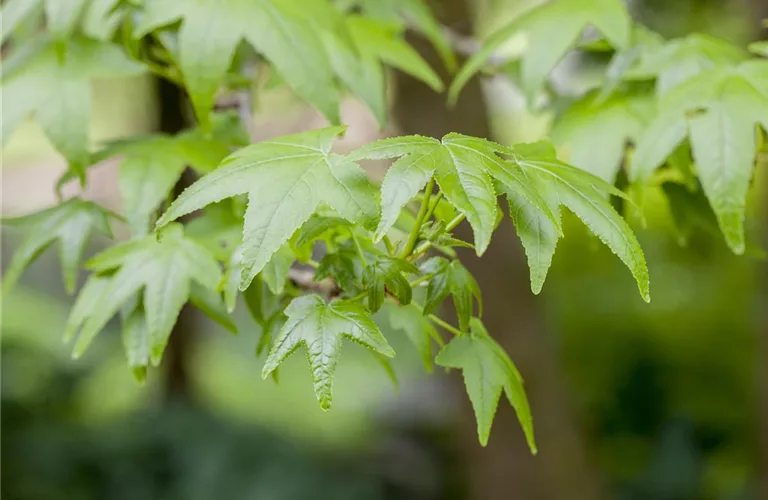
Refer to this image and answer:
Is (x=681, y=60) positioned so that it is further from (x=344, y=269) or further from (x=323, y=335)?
(x=323, y=335)

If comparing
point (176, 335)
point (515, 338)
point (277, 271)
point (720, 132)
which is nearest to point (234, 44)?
point (277, 271)

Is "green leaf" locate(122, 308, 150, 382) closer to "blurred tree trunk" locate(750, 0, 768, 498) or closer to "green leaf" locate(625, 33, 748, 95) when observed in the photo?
"green leaf" locate(625, 33, 748, 95)

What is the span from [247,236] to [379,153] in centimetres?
13

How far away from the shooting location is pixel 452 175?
65 cm

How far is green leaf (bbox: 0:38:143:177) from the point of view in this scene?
1.00m

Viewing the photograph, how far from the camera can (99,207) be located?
3.57 ft

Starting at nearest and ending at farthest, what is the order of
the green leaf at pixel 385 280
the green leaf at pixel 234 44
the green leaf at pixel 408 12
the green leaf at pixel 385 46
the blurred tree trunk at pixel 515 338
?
1. the green leaf at pixel 385 280
2. the green leaf at pixel 234 44
3. the green leaf at pixel 385 46
4. the green leaf at pixel 408 12
5. the blurred tree trunk at pixel 515 338

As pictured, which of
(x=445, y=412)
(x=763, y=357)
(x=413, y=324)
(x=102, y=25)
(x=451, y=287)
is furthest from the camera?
(x=445, y=412)

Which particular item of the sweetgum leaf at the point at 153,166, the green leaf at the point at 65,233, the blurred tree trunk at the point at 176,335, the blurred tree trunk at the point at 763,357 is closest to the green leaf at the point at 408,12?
the sweetgum leaf at the point at 153,166

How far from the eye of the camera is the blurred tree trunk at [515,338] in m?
2.48

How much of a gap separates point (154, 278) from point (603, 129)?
0.62 m

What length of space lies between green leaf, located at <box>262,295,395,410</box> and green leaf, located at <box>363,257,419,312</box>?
0.03 m

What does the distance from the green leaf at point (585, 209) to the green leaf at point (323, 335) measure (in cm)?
15

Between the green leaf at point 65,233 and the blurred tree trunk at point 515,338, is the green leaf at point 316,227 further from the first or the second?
the blurred tree trunk at point 515,338
